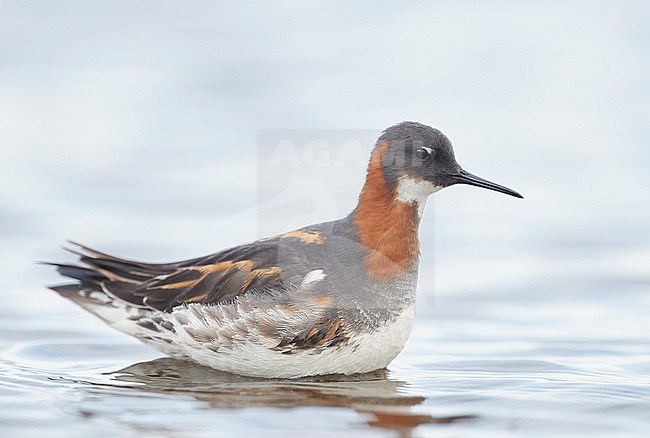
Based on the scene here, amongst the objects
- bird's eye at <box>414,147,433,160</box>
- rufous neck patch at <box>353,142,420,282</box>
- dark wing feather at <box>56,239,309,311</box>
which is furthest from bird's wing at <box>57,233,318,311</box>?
bird's eye at <box>414,147,433,160</box>

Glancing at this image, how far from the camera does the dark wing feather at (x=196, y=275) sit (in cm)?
802

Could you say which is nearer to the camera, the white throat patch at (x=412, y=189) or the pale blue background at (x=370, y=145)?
the white throat patch at (x=412, y=189)

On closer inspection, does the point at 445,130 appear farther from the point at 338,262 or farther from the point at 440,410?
the point at 440,410

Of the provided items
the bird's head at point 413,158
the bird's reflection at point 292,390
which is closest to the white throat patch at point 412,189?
the bird's head at point 413,158

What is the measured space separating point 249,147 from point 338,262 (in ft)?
15.8

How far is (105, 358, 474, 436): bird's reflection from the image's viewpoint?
7055 millimetres

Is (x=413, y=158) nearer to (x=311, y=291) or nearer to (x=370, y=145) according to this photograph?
(x=311, y=291)

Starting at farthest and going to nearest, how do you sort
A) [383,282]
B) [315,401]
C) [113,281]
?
[113,281] → [383,282] → [315,401]

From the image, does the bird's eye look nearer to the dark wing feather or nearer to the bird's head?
the bird's head

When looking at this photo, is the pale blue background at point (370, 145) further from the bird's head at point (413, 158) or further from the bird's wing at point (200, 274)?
the bird's head at point (413, 158)

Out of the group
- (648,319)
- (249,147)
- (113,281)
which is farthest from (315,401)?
(249,147)

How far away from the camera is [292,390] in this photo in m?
7.58

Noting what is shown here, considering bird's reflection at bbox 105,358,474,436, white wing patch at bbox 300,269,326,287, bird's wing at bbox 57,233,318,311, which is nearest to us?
bird's reflection at bbox 105,358,474,436

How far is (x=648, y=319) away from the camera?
9234 millimetres
